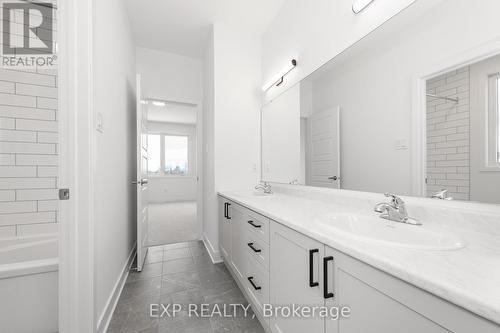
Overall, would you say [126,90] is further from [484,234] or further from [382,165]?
[484,234]

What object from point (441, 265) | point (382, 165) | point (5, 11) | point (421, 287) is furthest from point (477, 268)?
point (5, 11)

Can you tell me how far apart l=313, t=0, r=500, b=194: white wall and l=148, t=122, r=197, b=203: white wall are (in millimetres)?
6355

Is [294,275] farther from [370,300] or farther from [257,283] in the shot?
[257,283]

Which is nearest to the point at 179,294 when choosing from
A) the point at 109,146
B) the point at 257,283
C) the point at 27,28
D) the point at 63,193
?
the point at 257,283

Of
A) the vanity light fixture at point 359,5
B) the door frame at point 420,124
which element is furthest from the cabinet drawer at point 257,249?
the vanity light fixture at point 359,5

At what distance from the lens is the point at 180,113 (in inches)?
237

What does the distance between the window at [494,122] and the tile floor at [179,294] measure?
4.94 feet

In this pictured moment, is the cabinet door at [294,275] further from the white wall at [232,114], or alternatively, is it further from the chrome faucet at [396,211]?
the white wall at [232,114]

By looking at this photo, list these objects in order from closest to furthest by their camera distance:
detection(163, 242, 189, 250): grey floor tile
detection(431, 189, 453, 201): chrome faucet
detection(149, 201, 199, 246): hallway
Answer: detection(431, 189, 453, 201): chrome faucet
detection(163, 242, 189, 250): grey floor tile
detection(149, 201, 199, 246): hallway

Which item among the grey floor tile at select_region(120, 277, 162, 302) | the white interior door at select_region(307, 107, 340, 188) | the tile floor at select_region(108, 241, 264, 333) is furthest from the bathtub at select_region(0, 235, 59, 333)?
the white interior door at select_region(307, 107, 340, 188)

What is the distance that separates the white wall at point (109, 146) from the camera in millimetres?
1340

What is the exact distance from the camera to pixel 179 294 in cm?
177

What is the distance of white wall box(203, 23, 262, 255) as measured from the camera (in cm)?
247

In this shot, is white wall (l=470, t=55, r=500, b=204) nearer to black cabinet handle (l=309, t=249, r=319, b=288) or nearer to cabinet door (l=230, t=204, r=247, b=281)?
black cabinet handle (l=309, t=249, r=319, b=288)
